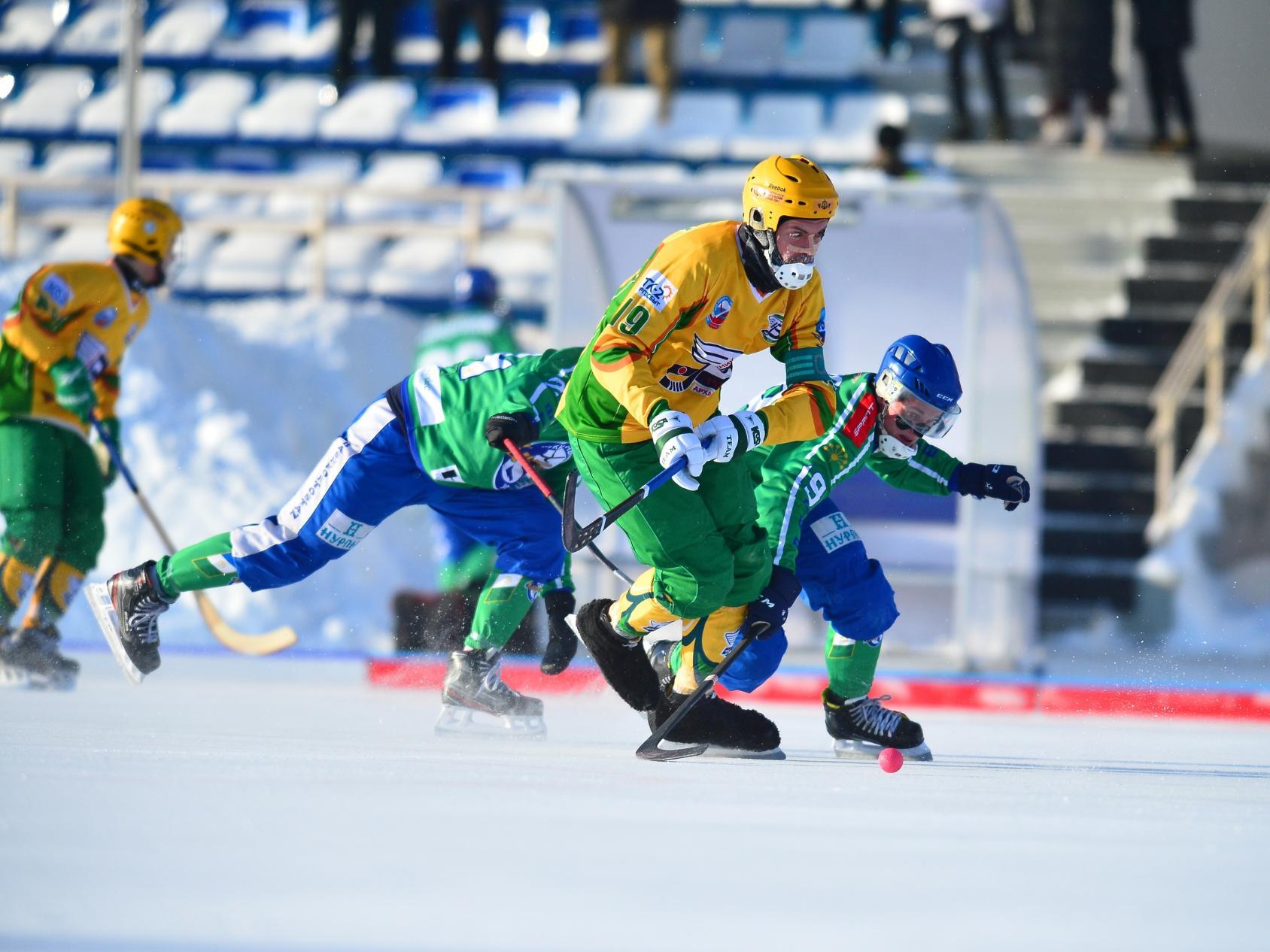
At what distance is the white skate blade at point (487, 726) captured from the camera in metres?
5.19

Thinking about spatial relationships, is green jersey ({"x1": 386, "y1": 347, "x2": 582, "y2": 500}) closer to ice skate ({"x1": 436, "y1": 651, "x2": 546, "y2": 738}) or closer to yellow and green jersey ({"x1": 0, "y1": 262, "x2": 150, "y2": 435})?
ice skate ({"x1": 436, "y1": 651, "x2": 546, "y2": 738})

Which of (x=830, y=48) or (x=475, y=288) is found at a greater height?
(x=830, y=48)

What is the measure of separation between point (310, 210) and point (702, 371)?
985cm

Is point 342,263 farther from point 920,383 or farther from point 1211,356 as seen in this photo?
point 920,383

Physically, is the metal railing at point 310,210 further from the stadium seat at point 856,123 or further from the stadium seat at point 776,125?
the stadium seat at point 856,123

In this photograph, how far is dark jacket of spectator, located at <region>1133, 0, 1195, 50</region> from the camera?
12242 mm

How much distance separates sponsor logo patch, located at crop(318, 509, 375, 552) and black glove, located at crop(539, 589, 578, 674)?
22.5 inches

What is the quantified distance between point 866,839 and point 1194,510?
7829 millimetres

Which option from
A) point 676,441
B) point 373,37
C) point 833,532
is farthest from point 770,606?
point 373,37

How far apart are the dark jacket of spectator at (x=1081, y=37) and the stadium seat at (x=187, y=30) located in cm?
724

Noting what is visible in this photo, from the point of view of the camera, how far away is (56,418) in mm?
6508

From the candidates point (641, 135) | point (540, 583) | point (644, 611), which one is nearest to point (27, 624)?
point (540, 583)

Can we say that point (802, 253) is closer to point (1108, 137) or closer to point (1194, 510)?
point (1194, 510)

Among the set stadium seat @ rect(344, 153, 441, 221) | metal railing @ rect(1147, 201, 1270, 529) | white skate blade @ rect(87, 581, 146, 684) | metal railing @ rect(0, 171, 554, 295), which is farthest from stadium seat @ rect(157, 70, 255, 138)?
white skate blade @ rect(87, 581, 146, 684)
